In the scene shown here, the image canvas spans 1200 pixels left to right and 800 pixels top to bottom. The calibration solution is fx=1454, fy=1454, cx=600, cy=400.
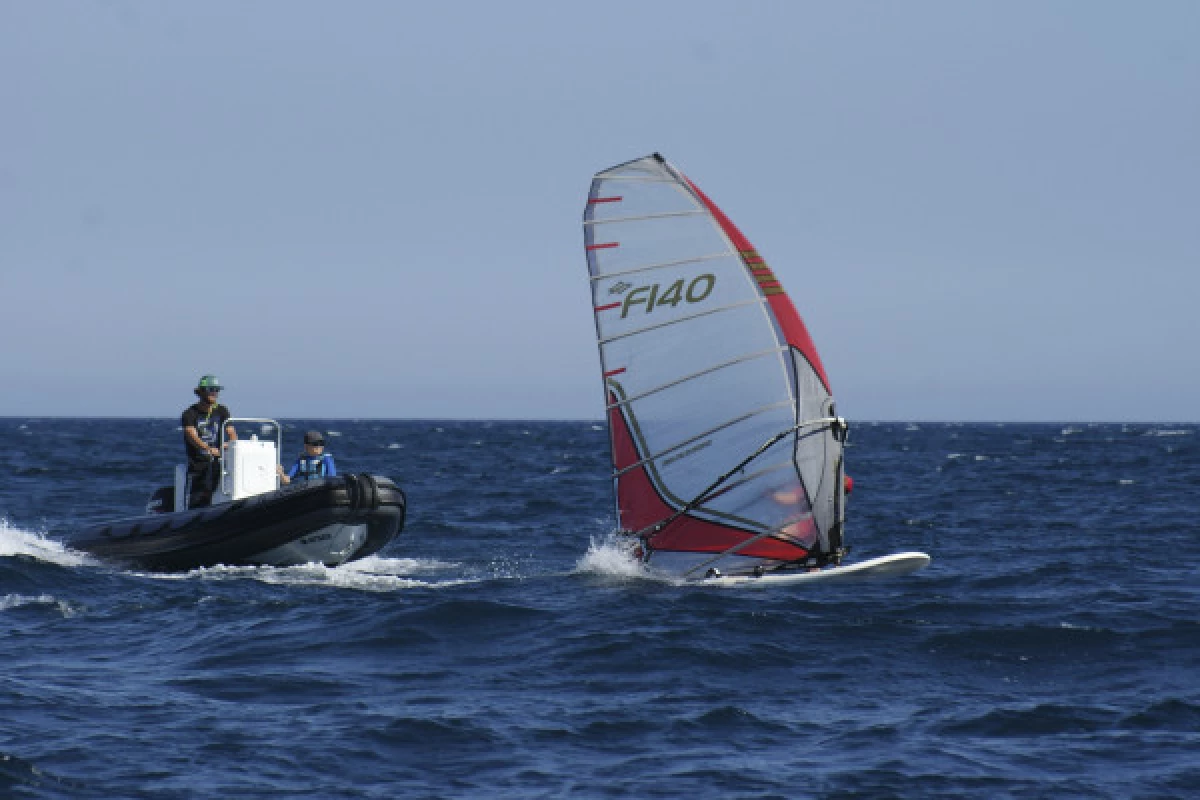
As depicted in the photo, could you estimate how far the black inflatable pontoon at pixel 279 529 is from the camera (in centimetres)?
1599

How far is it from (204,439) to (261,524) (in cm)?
134

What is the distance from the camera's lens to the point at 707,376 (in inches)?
563

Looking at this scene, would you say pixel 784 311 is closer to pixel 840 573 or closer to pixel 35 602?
pixel 840 573

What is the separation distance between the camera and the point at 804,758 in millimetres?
8398

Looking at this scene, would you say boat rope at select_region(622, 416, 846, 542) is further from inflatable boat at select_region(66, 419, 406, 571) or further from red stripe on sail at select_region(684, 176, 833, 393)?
inflatable boat at select_region(66, 419, 406, 571)

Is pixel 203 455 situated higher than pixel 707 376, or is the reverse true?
pixel 707 376

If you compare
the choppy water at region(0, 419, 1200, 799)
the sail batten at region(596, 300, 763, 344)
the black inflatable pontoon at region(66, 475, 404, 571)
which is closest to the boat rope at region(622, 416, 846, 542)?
the choppy water at region(0, 419, 1200, 799)

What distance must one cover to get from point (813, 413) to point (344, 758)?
7207 mm

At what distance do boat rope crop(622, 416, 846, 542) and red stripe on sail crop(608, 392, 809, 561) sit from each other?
0.05 meters

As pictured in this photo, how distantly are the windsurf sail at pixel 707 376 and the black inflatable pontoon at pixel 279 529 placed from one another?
3099mm

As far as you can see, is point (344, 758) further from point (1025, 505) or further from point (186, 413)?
point (1025, 505)

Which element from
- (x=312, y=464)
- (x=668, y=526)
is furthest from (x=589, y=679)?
(x=312, y=464)

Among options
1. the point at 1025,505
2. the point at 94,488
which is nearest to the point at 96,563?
the point at 94,488

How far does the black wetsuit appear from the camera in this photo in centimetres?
1655
